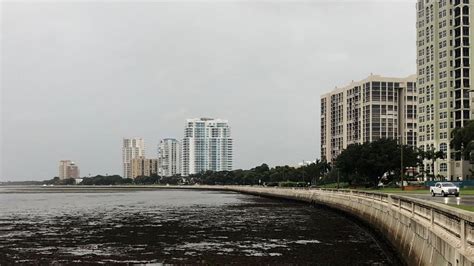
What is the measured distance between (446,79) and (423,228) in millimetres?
Answer: 161305

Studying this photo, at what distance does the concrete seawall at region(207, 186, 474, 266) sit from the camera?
14078mm

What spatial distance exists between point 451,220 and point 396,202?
52.1ft

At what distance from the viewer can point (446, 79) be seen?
553 feet

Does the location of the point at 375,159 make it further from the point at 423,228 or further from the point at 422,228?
the point at 423,228

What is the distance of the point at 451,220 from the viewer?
55.1 feet

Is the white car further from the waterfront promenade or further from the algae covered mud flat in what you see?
the algae covered mud flat

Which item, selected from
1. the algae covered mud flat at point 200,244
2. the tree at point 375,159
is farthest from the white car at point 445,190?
the tree at point 375,159

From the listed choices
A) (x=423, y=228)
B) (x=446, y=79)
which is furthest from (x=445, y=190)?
(x=446, y=79)

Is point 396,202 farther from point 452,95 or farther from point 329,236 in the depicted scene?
point 452,95

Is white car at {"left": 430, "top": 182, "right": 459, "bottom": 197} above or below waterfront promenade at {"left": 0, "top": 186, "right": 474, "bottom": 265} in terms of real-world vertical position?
below

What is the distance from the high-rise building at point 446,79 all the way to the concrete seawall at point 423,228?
13010 centimetres

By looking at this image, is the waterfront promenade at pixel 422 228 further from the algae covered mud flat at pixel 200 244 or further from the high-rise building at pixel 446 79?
the high-rise building at pixel 446 79

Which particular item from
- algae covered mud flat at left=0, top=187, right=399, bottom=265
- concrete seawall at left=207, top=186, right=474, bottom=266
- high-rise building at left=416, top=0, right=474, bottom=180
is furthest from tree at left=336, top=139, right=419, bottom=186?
concrete seawall at left=207, top=186, right=474, bottom=266

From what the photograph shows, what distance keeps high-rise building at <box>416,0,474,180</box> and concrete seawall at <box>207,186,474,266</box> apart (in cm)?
13010
